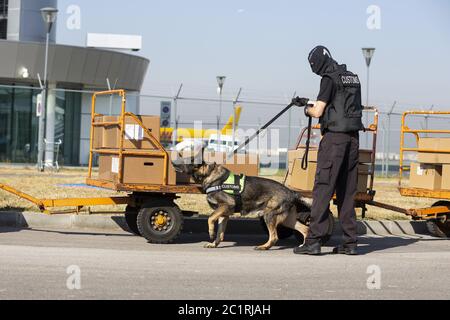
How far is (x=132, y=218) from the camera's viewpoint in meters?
10.5

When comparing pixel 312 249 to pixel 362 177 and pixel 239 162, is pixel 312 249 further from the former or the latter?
pixel 239 162

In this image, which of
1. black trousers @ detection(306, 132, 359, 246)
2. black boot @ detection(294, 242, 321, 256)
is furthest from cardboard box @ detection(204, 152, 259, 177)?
black boot @ detection(294, 242, 321, 256)

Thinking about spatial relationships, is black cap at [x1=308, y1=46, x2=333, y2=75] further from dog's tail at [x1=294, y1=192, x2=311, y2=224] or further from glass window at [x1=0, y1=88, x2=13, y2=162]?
glass window at [x1=0, y1=88, x2=13, y2=162]

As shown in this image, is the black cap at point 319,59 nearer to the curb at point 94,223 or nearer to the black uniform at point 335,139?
the black uniform at point 335,139

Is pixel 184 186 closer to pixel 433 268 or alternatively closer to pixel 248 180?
pixel 248 180

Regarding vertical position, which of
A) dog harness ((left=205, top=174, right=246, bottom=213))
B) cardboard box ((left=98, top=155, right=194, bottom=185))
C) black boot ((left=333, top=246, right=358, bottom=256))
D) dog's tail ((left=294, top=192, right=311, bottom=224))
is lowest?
black boot ((left=333, top=246, right=358, bottom=256))

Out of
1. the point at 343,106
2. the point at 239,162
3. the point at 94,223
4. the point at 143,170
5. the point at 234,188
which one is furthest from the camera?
the point at 94,223

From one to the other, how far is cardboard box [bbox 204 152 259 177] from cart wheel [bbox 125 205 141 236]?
133 cm

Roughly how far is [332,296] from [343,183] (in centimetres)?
285

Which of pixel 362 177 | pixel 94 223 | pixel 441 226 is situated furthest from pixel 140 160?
pixel 441 226

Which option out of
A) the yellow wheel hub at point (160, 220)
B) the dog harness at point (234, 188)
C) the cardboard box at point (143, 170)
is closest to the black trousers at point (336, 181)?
the dog harness at point (234, 188)

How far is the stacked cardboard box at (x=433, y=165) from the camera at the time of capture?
10.8 m

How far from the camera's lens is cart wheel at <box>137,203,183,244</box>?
9.42m

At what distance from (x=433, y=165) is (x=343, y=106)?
2704mm
